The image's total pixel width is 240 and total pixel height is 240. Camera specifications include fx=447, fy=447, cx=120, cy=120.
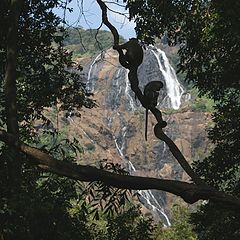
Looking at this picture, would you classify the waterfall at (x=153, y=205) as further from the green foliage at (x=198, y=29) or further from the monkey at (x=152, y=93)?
the monkey at (x=152, y=93)

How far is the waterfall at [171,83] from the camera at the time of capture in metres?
79.3

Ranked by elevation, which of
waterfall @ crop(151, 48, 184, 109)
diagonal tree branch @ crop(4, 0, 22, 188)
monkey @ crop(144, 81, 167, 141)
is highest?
waterfall @ crop(151, 48, 184, 109)

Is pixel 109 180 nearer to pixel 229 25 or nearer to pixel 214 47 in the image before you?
pixel 229 25

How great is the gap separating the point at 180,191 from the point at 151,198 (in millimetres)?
65478

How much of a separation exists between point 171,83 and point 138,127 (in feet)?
32.2

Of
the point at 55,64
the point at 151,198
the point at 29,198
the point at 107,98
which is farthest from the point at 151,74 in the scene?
the point at 29,198

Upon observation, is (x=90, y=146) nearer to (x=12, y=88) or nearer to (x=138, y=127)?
(x=138, y=127)

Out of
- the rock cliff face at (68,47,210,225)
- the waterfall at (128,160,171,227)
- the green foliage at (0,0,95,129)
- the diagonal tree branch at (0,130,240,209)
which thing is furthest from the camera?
the rock cliff face at (68,47,210,225)

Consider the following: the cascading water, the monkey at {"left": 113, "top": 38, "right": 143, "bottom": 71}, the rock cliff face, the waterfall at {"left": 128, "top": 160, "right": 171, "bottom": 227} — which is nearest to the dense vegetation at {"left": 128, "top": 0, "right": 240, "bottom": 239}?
the monkey at {"left": 113, "top": 38, "right": 143, "bottom": 71}

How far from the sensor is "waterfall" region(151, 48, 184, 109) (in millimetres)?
79312

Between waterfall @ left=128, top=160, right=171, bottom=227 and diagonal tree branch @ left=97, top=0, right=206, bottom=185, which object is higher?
waterfall @ left=128, top=160, right=171, bottom=227

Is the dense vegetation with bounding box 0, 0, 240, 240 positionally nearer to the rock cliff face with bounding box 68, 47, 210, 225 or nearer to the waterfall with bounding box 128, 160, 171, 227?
the waterfall with bounding box 128, 160, 171, 227

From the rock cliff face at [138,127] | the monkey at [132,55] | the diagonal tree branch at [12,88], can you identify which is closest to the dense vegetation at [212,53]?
the diagonal tree branch at [12,88]

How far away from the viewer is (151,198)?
6600cm
